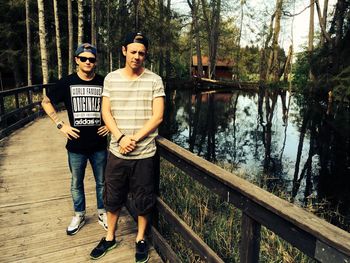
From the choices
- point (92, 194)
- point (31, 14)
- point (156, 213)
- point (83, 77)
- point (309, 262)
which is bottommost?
point (309, 262)

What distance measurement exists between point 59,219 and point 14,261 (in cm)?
93

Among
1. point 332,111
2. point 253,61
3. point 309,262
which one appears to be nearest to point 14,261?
point 309,262

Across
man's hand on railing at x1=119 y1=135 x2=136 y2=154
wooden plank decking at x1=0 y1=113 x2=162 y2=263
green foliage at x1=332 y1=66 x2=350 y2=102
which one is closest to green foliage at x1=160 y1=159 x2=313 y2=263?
wooden plank decking at x1=0 y1=113 x2=162 y2=263

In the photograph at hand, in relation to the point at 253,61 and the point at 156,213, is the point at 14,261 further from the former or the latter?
the point at 253,61

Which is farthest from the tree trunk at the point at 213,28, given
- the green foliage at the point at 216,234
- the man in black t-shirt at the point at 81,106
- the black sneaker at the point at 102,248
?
the black sneaker at the point at 102,248

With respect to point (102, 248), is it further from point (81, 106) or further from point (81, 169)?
point (81, 106)

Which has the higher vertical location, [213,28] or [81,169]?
[213,28]

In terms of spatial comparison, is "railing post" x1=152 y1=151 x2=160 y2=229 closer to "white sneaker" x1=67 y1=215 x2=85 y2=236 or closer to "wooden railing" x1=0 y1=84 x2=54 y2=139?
"white sneaker" x1=67 y1=215 x2=85 y2=236

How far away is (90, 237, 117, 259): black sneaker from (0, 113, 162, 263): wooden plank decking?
5 centimetres

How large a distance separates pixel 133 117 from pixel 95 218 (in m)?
1.87

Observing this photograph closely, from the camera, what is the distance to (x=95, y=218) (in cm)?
392

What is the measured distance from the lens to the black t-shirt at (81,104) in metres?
3.19

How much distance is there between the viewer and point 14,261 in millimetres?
2947

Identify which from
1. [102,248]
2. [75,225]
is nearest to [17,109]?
[75,225]
